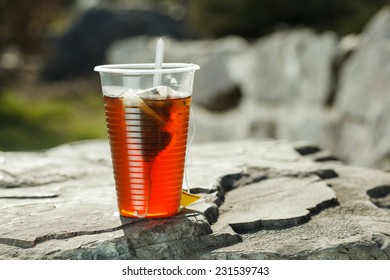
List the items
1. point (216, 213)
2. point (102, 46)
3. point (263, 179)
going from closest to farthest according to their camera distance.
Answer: point (216, 213)
point (263, 179)
point (102, 46)

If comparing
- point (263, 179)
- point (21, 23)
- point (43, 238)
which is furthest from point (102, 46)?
point (43, 238)

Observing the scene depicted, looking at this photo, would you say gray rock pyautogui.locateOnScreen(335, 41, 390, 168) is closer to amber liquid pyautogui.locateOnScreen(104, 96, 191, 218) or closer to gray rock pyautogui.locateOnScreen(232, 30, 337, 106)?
gray rock pyautogui.locateOnScreen(232, 30, 337, 106)

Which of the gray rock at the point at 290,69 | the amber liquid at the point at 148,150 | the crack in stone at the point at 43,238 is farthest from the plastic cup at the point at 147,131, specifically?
the gray rock at the point at 290,69

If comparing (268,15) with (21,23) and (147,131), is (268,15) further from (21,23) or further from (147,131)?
(147,131)

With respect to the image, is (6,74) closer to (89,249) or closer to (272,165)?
(272,165)

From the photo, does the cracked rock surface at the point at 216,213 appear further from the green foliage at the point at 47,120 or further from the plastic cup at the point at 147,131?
the green foliage at the point at 47,120

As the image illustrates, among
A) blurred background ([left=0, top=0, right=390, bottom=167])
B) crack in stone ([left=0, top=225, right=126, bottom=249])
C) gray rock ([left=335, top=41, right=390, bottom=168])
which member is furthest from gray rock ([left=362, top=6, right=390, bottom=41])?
crack in stone ([left=0, top=225, right=126, bottom=249])

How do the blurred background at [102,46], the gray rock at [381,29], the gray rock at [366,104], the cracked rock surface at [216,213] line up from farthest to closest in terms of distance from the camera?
1. the blurred background at [102,46]
2. the gray rock at [381,29]
3. the gray rock at [366,104]
4. the cracked rock surface at [216,213]
